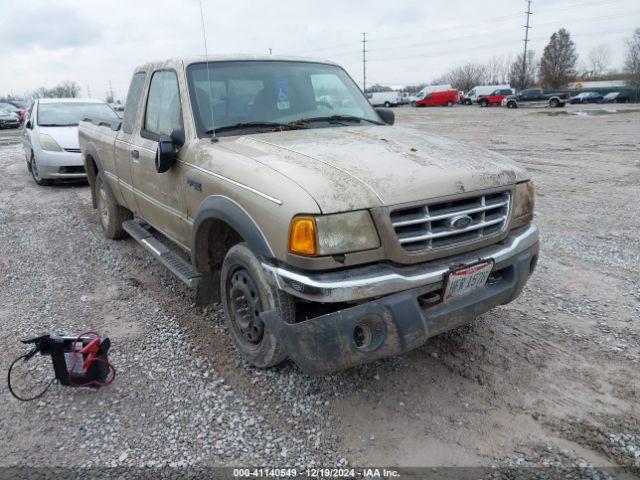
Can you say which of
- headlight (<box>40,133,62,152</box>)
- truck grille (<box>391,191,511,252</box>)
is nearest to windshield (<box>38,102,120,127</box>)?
headlight (<box>40,133,62,152</box>)

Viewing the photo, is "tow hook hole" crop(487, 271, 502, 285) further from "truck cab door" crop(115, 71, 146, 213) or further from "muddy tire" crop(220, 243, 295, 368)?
"truck cab door" crop(115, 71, 146, 213)

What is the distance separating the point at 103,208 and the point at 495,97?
48.0 meters

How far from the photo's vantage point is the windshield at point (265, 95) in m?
3.77

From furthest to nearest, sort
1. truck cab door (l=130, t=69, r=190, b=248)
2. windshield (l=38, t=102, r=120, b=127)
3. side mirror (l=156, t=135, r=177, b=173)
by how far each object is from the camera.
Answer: windshield (l=38, t=102, r=120, b=127)
truck cab door (l=130, t=69, r=190, b=248)
side mirror (l=156, t=135, r=177, b=173)

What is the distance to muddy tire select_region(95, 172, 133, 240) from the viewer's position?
5887 millimetres

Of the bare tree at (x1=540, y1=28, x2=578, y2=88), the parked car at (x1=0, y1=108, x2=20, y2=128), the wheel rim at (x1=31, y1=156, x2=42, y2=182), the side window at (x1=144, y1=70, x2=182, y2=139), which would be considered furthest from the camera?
the bare tree at (x1=540, y1=28, x2=578, y2=88)

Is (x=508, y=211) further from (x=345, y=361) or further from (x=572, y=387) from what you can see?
(x=345, y=361)

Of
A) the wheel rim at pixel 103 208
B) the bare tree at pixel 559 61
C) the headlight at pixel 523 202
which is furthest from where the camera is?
the bare tree at pixel 559 61

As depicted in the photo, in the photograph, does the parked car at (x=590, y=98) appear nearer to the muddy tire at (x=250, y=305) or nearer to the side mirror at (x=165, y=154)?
the side mirror at (x=165, y=154)

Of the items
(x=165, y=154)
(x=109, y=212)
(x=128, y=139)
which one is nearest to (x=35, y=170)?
(x=109, y=212)

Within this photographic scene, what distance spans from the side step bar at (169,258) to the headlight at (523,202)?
2.26 meters

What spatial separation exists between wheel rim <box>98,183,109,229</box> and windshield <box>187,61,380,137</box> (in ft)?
9.75

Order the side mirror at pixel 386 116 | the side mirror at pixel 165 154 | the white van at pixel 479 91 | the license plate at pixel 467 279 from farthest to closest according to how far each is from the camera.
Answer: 1. the white van at pixel 479 91
2. the side mirror at pixel 386 116
3. the side mirror at pixel 165 154
4. the license plate at pixel 467 279

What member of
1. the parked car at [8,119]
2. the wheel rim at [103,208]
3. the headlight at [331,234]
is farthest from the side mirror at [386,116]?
the parked car at [8,119]
